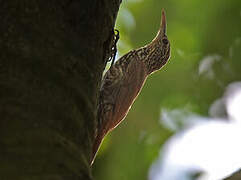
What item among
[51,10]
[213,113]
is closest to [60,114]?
[51,10]

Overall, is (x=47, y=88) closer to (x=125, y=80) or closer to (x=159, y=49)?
(x=125, y=80)

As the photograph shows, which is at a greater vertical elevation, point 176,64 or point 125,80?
point 125,80

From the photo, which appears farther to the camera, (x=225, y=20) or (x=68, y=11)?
(x=225, y=20)

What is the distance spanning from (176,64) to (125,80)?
106 cm

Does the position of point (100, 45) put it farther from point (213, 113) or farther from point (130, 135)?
point (213, 113)

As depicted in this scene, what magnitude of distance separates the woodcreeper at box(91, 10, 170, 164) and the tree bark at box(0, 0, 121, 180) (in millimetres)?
978

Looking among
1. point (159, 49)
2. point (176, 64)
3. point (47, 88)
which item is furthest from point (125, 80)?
point (47, 88)

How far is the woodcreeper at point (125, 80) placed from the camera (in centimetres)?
267

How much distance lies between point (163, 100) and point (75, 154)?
2764mm

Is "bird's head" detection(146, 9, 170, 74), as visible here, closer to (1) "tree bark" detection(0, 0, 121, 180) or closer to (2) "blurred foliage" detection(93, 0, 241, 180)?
(2) "blurred foliage" detection(93, 0, 241, 180)

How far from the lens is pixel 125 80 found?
9.82ft

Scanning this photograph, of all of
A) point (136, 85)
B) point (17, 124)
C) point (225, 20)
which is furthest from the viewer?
point (225, 20)

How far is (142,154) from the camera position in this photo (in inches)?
150

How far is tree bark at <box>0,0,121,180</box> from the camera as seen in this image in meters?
1.07
